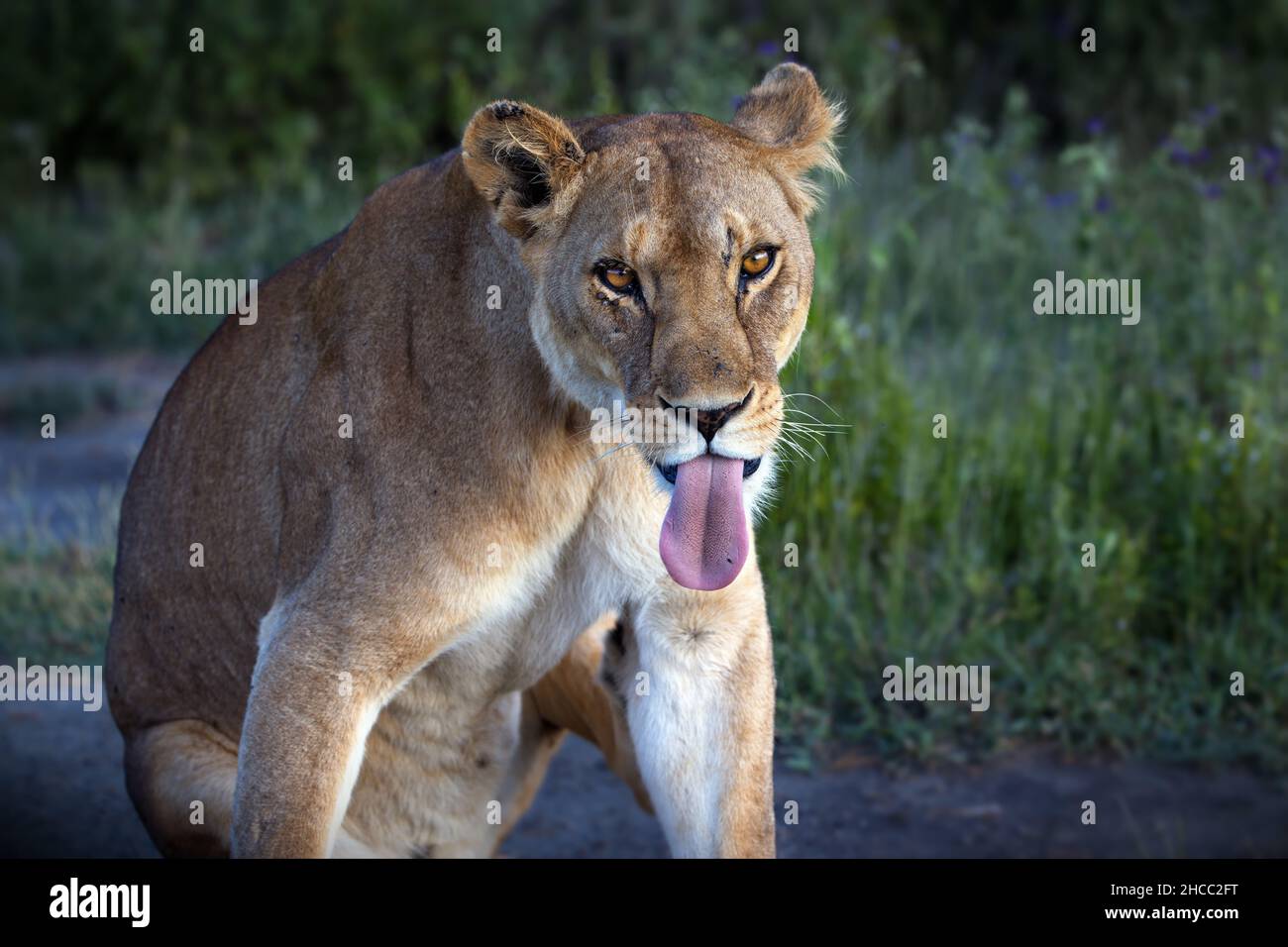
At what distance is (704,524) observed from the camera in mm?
3139

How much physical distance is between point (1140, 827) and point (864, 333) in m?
1.76

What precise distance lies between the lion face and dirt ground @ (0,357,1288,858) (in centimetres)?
157

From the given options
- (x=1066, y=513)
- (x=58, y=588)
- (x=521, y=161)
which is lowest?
(x=58, y=588)

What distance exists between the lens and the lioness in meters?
3.15

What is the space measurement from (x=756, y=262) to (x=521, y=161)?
47cm

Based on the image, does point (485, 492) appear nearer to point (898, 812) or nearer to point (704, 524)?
point (704, 524)

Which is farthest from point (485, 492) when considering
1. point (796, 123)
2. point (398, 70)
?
point (398, 70)

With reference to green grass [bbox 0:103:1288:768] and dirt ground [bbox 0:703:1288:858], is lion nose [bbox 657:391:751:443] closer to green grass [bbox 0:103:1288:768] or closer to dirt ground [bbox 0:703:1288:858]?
dirt ground [bbox 0:703:1288:858]

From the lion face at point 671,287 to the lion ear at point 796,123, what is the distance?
0.13 m

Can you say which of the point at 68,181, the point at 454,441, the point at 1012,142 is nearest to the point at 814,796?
the point at 454,441

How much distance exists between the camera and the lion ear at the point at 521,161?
3.20 m

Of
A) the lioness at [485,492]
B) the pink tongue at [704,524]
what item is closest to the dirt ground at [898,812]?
the lioness at [485,492]

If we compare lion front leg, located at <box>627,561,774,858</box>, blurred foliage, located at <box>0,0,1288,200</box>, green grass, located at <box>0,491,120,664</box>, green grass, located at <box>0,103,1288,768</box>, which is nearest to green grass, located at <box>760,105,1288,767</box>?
green grass, located at <box>0,103,1288,768</box>
